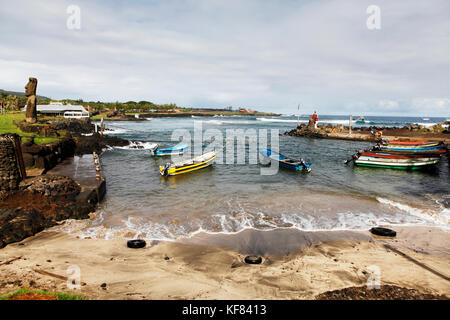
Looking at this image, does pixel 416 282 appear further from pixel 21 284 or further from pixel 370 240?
pixel 21 284

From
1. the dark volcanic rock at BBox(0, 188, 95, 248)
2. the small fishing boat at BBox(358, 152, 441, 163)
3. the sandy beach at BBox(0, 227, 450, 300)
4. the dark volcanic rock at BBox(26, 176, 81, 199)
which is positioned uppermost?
the small fishing boat at BBox(358, 152, 441, 163)

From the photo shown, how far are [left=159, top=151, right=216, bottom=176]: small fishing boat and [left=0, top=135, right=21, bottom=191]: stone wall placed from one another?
438 inches

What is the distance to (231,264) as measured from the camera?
9281 millimetres

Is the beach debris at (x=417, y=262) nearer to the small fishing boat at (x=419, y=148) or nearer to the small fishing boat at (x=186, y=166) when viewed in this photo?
the small fishing boat at (x=186, y=166)

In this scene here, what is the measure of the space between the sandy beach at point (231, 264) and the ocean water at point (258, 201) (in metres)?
1.29

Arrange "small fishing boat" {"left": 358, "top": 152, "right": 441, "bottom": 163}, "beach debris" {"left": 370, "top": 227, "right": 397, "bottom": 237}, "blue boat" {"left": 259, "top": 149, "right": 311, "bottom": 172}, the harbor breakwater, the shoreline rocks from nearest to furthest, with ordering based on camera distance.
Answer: the shoreline rocks
the harbor breakwater
"beach debris" {"left": 370, "top": 227, "right": 397, "bottom": 237}
"blue boat" {"left": 259, "top": 149, "right": 311, "bottom": 172}
"small fishing boat" {"left": 358, "top": 152, "right": 441, "bottom": 163}

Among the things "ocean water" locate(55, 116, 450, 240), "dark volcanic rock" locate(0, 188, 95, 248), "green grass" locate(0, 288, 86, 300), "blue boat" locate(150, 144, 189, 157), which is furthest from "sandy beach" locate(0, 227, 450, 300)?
"blue boat" locate(150, 144, 189, 157)

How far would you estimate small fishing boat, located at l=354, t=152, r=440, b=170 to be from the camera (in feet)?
95.1

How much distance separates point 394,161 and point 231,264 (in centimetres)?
2789

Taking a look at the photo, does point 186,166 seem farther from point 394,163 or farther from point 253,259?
point 394,163

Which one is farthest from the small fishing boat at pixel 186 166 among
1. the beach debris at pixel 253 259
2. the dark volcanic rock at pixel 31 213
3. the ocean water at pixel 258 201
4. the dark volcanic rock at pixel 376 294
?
the dark volcanic rock at pixel 376 294

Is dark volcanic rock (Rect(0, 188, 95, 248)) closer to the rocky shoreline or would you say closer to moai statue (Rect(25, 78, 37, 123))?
moai statue (Rect(25, 78, 37, 123))

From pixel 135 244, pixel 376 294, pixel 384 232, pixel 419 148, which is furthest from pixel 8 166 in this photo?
pixel 419 148
